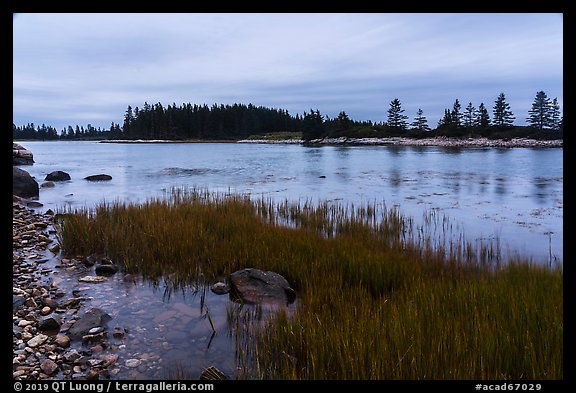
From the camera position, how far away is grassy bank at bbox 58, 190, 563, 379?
4.38 metres

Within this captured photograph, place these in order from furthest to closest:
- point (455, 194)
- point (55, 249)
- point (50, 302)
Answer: point (455, 194) → point (55, 249) → point (50, 302)

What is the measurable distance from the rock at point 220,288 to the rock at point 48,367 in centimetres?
357

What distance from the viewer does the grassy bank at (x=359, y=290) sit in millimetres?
4379

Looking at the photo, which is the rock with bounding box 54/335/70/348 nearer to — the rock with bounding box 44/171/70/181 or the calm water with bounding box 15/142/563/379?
the calm water with bounding box 15/142/563/379

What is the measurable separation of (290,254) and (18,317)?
19.2 ft

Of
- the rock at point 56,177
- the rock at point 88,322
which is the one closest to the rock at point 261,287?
the rock at point 88,322

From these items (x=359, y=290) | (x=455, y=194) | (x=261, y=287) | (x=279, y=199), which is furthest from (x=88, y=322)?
(x=455, y=194)

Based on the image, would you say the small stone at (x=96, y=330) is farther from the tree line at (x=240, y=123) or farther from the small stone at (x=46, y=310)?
the tree line at (x=240, y=123)

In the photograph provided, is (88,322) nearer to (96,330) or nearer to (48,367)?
(96,330)

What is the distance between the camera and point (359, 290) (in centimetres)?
763

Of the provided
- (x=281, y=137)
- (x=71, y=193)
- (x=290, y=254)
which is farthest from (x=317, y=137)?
(x=290, y=254)

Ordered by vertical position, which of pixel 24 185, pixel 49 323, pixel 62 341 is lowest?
pixel 62 341

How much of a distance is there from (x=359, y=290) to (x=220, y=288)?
3.13 metres

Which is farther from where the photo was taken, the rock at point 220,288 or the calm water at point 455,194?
the calm water at point 455,194
